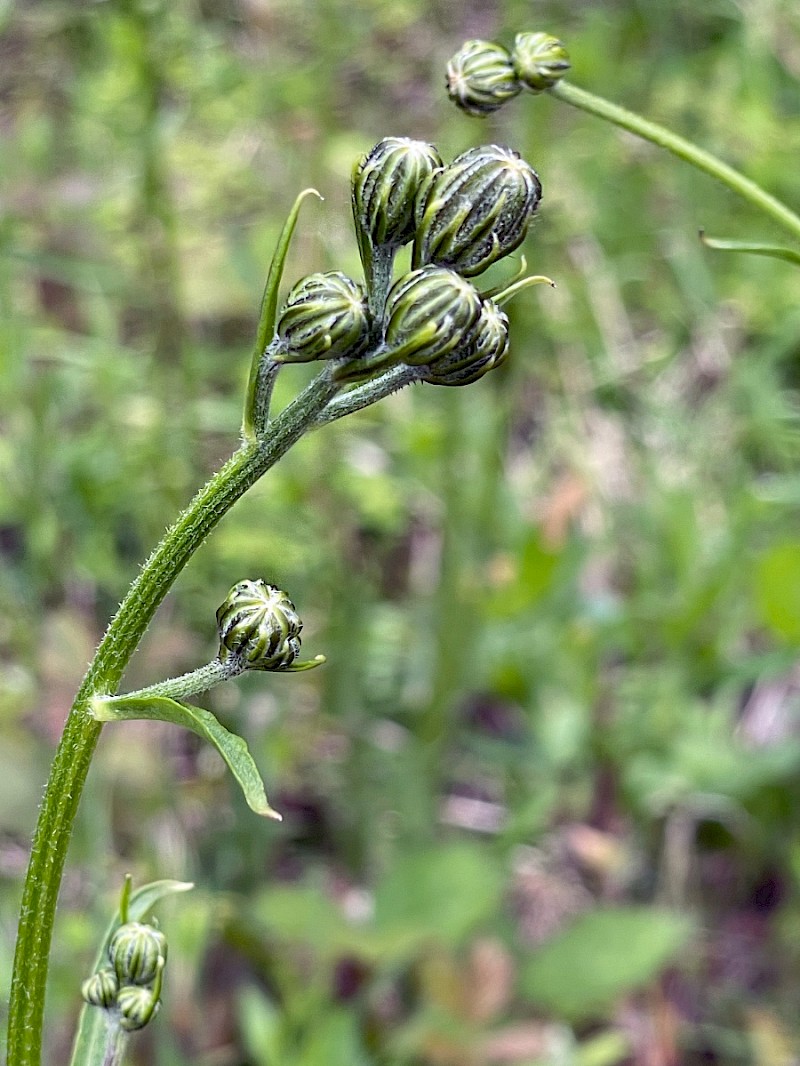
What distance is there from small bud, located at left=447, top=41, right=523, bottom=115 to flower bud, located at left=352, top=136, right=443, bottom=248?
58cm

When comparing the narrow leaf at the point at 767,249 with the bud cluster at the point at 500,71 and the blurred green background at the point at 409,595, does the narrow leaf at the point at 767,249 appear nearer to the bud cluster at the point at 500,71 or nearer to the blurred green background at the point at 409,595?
the bud cluster at the point at 500,71

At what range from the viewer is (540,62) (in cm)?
166

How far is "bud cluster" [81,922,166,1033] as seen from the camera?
1.22m

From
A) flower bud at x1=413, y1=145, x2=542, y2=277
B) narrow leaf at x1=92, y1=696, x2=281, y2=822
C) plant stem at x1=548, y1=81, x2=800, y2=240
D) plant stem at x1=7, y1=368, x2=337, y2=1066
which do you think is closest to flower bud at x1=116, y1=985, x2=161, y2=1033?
plant stem at x1=7, y1=368, x2=337, y2=1066

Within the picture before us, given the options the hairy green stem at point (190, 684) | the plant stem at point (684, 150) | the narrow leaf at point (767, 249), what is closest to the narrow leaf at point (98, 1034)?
the hairy green stem at point (190, 684)

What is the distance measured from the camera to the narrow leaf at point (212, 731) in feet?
3.26

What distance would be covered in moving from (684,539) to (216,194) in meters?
1.96

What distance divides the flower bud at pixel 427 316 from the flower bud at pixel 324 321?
3 centimetres

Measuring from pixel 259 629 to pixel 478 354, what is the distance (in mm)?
321

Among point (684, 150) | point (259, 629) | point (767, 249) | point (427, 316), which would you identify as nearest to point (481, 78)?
point (684, 150)

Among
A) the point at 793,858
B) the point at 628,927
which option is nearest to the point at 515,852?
the point at 628,927

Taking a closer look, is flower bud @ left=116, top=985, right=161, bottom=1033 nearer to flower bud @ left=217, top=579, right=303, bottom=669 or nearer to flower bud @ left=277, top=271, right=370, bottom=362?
flower bud @ left=217, top=579, right=303, bottom=669

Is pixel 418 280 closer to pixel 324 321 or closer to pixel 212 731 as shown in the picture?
pixel 324 321

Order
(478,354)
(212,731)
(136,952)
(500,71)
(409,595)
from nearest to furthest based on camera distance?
(212,731), (478,354), (136,952), (500,71), (409,595)
